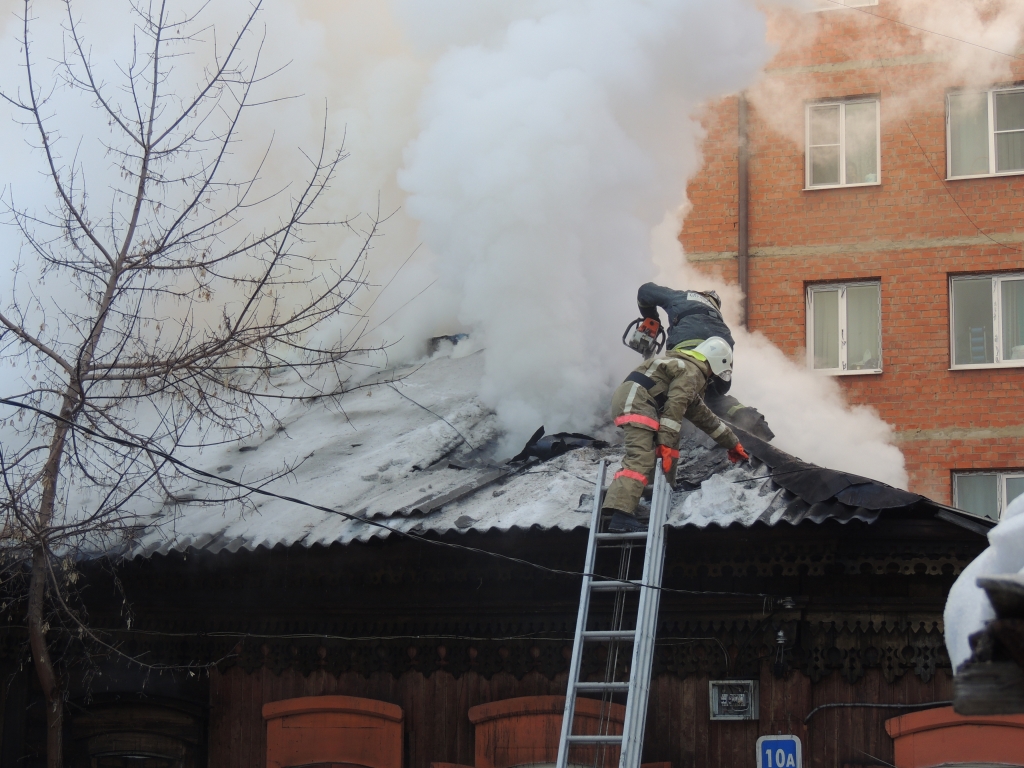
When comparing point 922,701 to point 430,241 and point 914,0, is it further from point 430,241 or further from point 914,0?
point 914,0

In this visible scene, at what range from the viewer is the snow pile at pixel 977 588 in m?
2.95

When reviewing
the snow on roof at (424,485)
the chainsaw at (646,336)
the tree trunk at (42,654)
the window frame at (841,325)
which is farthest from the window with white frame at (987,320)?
the tree trunk at (42,654)

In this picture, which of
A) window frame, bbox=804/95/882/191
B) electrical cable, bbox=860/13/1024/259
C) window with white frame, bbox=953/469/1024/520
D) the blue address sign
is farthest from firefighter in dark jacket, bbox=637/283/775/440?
electrical cable, bbox=860/13/1024/259

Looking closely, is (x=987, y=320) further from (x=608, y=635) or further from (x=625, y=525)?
(x=608, y=635)

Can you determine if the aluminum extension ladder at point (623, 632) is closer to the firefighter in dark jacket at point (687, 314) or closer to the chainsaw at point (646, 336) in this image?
the firefighter in dark jacket at point (687, 314)

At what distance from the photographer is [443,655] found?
7.73 metres

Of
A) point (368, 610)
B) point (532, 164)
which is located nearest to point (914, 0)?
point (532, 164)

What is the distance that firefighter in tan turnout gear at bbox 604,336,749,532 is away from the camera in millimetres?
7105

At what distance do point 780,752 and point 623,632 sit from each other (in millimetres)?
1276

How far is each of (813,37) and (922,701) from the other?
10.1 metres

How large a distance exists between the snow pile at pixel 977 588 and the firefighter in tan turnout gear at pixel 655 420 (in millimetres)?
3897

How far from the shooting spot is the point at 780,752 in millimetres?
6805

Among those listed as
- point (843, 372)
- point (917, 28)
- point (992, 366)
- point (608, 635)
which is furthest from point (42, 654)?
point (917, 28)

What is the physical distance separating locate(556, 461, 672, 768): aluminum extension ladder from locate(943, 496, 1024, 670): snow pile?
310 centimetres
